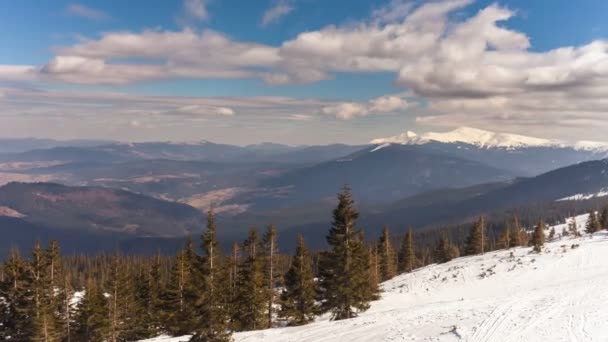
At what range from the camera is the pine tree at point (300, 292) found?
41.8 meters

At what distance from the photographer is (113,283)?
4681 centimetres

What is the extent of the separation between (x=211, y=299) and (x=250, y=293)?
45.2ft

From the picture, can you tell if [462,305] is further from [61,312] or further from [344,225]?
[61,312]

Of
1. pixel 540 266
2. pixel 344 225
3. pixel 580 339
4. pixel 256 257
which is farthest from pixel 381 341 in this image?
pixel 540 266

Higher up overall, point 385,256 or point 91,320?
point 91,320

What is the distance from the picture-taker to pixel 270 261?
4269 cm

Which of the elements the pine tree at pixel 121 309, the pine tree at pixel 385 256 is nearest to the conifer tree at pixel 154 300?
the pine tree at pixel 121 309

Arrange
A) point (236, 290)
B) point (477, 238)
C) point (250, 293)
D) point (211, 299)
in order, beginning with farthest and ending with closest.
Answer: point (477, 238), point (236, 290), point (250, 293), point (211, 299)

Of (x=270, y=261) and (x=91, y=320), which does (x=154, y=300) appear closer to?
(x=91, y=320)

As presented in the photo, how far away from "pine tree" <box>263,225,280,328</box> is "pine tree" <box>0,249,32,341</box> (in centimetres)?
2282

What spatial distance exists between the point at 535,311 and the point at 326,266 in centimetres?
1901

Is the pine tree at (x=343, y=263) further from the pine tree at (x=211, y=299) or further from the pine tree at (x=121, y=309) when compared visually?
the pine tree at (x=121, y=309)

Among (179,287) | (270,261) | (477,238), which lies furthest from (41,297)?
(477,238)

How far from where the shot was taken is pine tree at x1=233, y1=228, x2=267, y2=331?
39906mm
